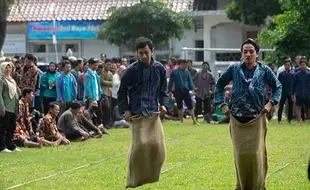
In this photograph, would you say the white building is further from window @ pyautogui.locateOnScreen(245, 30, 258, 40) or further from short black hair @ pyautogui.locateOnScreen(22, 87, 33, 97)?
short black hair @ pyautogui.locateOnScreen(22, 87, 33, 97)

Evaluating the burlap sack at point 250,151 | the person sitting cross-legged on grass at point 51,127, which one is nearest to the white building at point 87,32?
the person sitting cross-legged on grass at point 51,127

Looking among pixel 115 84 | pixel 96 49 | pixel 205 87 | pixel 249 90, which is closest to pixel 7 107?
pixel 115 84

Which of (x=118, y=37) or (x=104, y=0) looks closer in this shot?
(x=118, y=37)

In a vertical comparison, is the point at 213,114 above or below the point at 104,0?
below

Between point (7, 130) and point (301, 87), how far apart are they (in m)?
10.5

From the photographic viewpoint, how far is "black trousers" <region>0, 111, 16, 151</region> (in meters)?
18.0

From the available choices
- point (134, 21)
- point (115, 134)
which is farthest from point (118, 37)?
point (115, 134)

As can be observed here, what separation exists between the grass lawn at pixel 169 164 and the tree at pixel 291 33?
7.21m

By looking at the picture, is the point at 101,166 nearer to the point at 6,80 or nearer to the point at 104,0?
the point at 6,80

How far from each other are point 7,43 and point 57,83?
20187mm

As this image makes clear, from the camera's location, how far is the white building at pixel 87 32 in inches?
1531

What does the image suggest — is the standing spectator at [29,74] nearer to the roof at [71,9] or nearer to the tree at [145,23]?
the tree at [145,23]

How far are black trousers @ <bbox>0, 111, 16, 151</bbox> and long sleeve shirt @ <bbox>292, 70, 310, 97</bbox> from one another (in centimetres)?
1019

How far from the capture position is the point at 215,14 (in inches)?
1491
